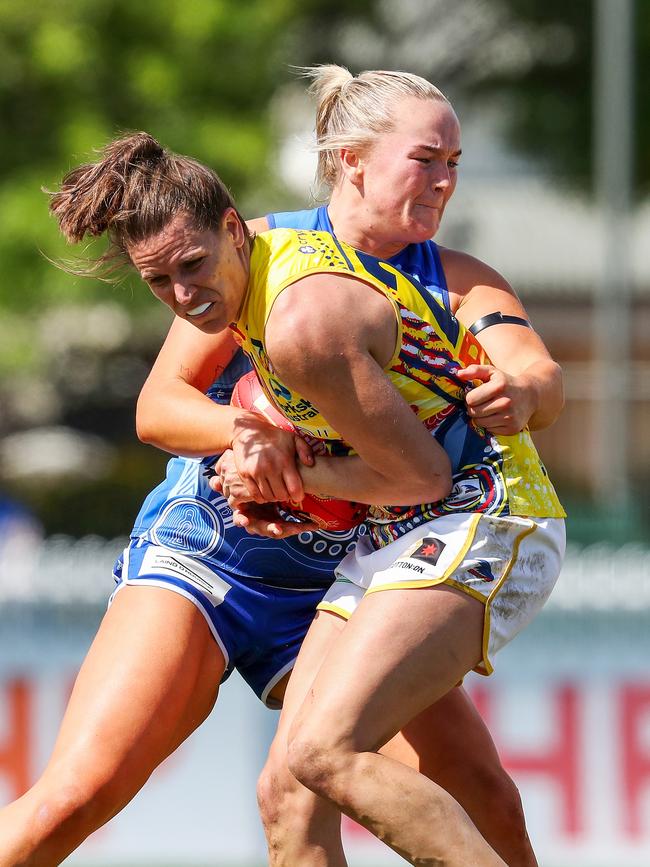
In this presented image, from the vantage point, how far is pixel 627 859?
5746mm

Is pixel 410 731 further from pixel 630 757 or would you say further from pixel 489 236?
pixel 489 236

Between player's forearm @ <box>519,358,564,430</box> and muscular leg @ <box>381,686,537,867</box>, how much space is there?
0.79 meters

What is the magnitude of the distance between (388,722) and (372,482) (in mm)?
494

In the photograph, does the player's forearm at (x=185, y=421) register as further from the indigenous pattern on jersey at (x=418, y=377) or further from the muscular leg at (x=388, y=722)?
the muscular leg at (x=388, y=722)

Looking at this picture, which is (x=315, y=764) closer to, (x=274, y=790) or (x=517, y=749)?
(x=274, y=790)

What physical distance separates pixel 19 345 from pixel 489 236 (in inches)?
215

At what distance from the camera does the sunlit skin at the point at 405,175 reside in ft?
10.4

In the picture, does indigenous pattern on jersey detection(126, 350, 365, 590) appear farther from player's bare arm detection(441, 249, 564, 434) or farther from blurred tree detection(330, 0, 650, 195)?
blurred tree detection(330, 0, 650, 195)

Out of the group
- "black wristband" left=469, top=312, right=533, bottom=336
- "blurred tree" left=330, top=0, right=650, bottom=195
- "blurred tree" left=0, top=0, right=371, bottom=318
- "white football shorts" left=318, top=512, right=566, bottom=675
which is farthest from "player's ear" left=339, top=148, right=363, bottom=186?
"blurred tree" left=330, top=0, right=650, bottom=195

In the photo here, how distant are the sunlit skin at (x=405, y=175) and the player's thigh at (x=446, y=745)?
1.16 metres

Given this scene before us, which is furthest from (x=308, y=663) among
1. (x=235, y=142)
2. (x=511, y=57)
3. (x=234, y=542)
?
(x=511, y=57)

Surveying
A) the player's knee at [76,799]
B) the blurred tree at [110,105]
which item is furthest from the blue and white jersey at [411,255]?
the blurred tree at [110,105]

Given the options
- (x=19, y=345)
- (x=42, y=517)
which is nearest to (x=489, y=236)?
(x=19, y=345)

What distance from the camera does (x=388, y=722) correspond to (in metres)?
2.88
